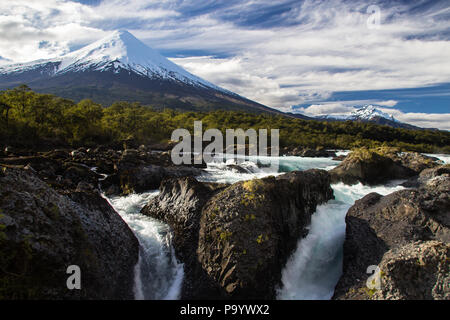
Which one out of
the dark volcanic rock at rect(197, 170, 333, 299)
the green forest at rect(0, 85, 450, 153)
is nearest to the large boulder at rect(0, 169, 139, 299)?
the dark volcanic rock at rect(197, 170, 333, 299)

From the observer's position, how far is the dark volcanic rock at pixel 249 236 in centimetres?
696

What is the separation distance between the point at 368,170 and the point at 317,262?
16041 mm

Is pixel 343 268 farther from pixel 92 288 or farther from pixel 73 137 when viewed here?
pixel 73 137

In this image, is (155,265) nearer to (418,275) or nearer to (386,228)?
(418,275)

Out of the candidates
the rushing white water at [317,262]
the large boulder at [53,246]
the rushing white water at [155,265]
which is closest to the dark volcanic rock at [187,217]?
the rushing white water at [155,265]

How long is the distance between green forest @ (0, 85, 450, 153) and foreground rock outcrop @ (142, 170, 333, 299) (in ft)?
106

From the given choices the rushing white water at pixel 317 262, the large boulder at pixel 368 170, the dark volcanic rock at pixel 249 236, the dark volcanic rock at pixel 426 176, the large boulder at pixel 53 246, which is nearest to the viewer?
the large boulder at pixel 53 246

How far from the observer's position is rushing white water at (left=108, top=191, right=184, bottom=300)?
23.9 feet

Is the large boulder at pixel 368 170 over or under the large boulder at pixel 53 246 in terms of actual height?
under

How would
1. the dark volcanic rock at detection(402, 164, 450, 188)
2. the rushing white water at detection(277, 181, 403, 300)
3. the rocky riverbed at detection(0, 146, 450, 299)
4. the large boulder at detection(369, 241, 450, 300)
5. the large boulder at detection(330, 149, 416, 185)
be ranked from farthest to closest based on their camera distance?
the large boulder at detection(330, 149, 416, 185), the dark volcanic rock at detection(402, 164, 450, 188), the rushing white water at detection(277, 181, 403, 300), the large boulder at detection(369, 241, 450, 300), the rocky riverbed at detection(0, 146, 450, 299)

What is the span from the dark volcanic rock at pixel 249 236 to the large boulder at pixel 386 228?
6.30ft

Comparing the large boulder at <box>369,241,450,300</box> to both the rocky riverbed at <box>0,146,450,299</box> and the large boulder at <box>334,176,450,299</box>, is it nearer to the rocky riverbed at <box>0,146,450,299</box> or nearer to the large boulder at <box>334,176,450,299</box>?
the rocky riverbed at <box>0,146,450,299</box>

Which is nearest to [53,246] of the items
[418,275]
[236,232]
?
[236,232]

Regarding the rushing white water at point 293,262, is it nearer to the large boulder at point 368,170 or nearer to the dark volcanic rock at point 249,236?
the dark volcanic rock at point 249,236
